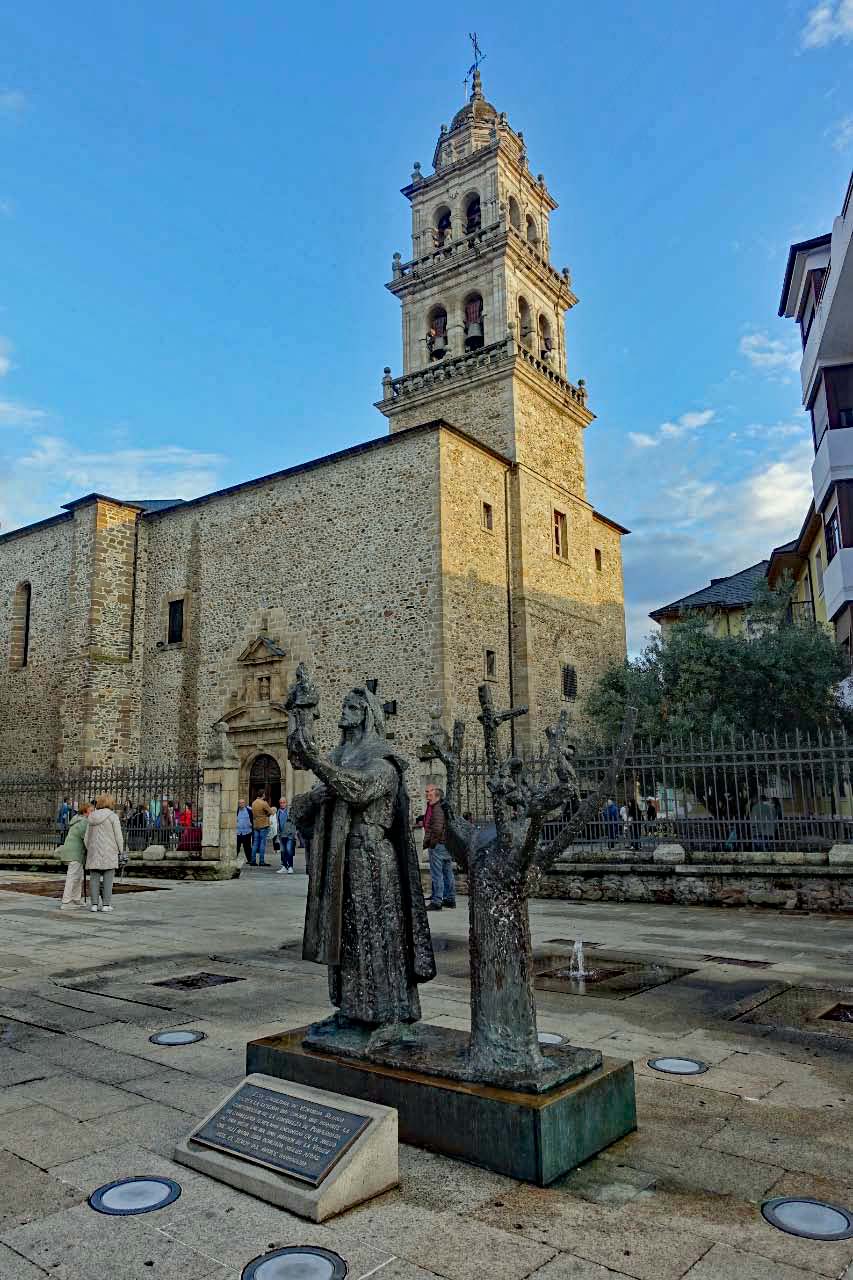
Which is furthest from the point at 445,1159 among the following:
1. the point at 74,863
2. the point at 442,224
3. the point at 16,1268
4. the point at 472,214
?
the point at 442,224

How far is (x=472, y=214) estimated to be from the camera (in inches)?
1144

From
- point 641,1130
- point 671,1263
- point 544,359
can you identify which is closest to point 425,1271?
point 671,1263

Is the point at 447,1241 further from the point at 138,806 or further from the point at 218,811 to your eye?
the point at 138,806

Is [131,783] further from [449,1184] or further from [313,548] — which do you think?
[449,1184]

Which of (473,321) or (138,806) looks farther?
(473,321)

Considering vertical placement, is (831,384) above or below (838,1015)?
above

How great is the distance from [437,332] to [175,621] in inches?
515

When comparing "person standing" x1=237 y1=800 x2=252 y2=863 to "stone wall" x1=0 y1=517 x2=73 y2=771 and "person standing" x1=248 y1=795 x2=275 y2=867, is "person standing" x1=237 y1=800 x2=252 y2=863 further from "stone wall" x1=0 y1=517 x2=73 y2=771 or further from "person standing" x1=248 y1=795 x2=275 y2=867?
"stone wall" x1=0 y1=517 x2=73 y2=771

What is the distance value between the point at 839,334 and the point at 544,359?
1256 centimetres

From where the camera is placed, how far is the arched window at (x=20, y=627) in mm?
28812

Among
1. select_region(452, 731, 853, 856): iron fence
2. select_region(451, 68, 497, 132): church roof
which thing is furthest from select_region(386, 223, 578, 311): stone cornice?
select_region(452, 731, 853, 856): iron fence

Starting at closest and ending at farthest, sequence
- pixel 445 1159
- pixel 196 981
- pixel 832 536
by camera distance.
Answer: pixel 445 1159, pixel 196 981, pixel 832 536

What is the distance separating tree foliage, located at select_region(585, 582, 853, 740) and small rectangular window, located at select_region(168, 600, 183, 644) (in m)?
14.6

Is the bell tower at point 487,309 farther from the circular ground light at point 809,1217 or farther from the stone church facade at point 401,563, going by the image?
the circular ground light at point 809,1217
